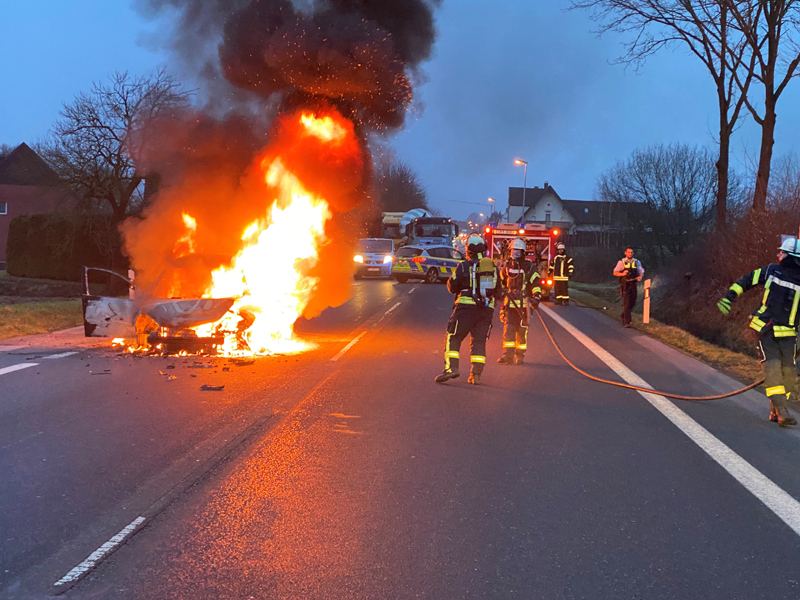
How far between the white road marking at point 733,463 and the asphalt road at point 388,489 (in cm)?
Answer: 3

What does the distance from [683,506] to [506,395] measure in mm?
3607

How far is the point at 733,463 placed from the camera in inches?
221

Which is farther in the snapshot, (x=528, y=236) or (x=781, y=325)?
(x=528, y=236)

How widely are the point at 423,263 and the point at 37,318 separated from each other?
731 inches

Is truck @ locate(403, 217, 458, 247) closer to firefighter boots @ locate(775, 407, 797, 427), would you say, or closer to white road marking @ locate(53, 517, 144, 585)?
firefighter boots @ locate(775, 407, 797, 427)

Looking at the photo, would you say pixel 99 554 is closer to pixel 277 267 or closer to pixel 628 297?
pixel 277 267

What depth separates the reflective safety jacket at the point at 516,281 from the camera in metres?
10.4

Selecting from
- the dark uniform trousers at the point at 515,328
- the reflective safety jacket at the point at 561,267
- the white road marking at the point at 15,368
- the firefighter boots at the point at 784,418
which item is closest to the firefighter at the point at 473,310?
the dark uniform trousers at the point at 515,328

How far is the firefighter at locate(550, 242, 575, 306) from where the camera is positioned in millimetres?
20586

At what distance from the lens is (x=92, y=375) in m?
9.12

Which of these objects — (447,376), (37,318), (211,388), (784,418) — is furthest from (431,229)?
(784,418)

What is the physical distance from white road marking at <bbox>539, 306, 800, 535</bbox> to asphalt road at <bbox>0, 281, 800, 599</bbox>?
3 cm

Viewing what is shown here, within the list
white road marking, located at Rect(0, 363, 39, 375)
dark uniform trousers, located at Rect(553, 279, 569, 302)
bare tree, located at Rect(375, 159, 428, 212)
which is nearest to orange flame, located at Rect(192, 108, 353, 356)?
white road marking, located at Rect(0, 363, 39, 375)

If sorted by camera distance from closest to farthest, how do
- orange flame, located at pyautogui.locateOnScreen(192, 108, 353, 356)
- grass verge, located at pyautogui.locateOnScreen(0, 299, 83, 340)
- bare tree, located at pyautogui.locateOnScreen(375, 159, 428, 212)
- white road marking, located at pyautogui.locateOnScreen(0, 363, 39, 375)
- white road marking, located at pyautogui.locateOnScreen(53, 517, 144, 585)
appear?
white road marking, located at pyautogui.locateOnScreen(53, 517, 144, 585) < white road marking, located at pyautogui.locateOnScreen(0, 363, 39, 375) < orange flame, located at pyautogui.locateOnScreen(192, 108, 353, 356) < grass verge, located at pyautogui.locateOnScreen(0, 299, 83, 340) < bare tree, located at pyautogui.locateOnScreen(375, 159, 428, 212)
